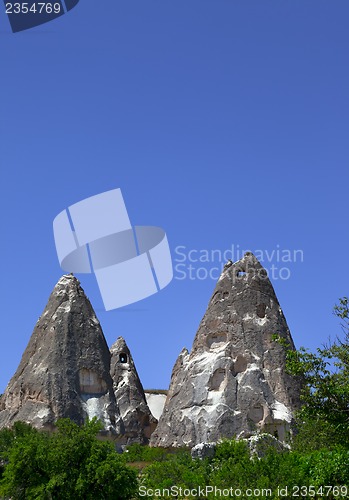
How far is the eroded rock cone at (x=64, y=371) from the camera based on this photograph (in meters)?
29.9

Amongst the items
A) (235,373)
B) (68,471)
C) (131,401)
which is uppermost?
(131,401)

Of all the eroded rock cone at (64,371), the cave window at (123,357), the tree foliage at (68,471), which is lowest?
the tree foliage at (68,471)

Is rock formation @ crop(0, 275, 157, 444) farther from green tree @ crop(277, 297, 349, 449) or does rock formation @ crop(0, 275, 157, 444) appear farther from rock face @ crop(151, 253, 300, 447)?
green tree @ crop(277, 297, 349, 449)

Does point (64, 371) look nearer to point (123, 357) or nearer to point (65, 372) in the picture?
point (65, 372)

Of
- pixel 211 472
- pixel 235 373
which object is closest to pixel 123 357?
pixel 235 373

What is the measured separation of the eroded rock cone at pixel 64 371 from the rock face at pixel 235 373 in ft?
10.0

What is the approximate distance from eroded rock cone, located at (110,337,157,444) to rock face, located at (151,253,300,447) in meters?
3.77

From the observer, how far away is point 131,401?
128 ft

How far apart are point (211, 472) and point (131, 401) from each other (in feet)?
69.7

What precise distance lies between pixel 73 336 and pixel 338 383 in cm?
1817

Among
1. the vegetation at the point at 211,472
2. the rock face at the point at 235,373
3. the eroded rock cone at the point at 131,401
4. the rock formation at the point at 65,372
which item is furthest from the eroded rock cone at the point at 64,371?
the vegetation at the point at 211,472

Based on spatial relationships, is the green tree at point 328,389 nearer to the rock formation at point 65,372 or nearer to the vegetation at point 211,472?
the vegetation at point 211,472

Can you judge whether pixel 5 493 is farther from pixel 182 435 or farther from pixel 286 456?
pixel 182 435

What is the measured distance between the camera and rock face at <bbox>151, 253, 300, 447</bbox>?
102ft
